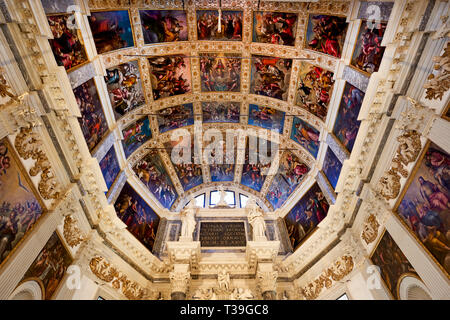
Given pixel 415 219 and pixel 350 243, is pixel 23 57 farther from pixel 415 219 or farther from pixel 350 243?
pixel 350 243

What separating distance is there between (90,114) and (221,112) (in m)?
7.11

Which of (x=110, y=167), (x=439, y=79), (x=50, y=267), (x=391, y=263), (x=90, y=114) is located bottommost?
(x=50, y=267)

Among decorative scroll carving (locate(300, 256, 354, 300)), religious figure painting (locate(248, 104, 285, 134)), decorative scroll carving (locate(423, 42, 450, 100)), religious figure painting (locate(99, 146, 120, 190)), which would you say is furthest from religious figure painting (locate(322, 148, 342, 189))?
religious figure painting (locate(99, 146, 120, 190))

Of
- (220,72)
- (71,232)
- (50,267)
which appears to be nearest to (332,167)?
(220,72)

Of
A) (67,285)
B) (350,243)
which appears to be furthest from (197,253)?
(350,243)

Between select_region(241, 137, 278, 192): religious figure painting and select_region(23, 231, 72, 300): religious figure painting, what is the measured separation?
426 inches

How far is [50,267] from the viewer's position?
757 centimetres

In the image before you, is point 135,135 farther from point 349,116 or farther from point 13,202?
point 349,116

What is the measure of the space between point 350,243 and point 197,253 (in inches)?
254

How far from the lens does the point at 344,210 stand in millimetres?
→ 9930

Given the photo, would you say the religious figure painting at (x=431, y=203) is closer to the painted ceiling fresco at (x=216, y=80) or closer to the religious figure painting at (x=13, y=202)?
the painted ceiling fresco at (x=216, y=80)

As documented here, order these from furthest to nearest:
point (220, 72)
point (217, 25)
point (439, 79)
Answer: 1. point (220, 72)
2. point (217, 25)
3. point (439, 79)

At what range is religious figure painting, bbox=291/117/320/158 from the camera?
12453 millimetres

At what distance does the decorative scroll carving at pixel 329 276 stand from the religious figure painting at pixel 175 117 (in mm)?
10104
